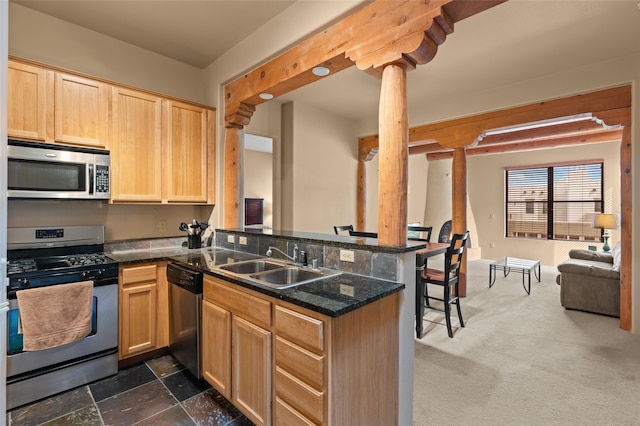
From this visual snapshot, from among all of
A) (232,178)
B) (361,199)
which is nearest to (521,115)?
(361,199)

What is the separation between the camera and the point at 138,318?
2.57 meters

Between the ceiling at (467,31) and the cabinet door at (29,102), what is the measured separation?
2.25 feet

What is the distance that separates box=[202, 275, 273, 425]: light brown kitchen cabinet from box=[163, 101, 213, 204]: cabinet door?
1.32 m

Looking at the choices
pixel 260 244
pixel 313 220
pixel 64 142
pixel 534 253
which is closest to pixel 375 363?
pixel 260 244

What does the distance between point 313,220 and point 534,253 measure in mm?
5840

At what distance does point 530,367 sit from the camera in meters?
2.61

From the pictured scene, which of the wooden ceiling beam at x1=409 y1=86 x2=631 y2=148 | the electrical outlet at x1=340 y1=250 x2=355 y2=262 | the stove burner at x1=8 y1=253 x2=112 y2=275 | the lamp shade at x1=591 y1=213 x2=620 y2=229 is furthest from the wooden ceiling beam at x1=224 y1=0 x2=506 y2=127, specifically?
the lamp shade at x1=591 y1=213 x2=620 y2=229

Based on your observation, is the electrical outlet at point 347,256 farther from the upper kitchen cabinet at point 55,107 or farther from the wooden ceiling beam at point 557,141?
the wooden ceiling beam at point 557,141

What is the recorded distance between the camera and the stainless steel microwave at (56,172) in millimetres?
2252

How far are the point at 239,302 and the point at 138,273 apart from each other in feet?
3.96

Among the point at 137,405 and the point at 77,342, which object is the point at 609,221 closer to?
the point at 137,405

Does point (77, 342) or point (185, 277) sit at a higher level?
point (185, 277)

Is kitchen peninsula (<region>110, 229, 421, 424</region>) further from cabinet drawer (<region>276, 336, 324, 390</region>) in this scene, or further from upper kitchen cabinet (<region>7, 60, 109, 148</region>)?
upper kitchen cabinet (<region>7, 60, 109, 148</region>)

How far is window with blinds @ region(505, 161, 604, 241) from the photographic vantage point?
22.1ft
